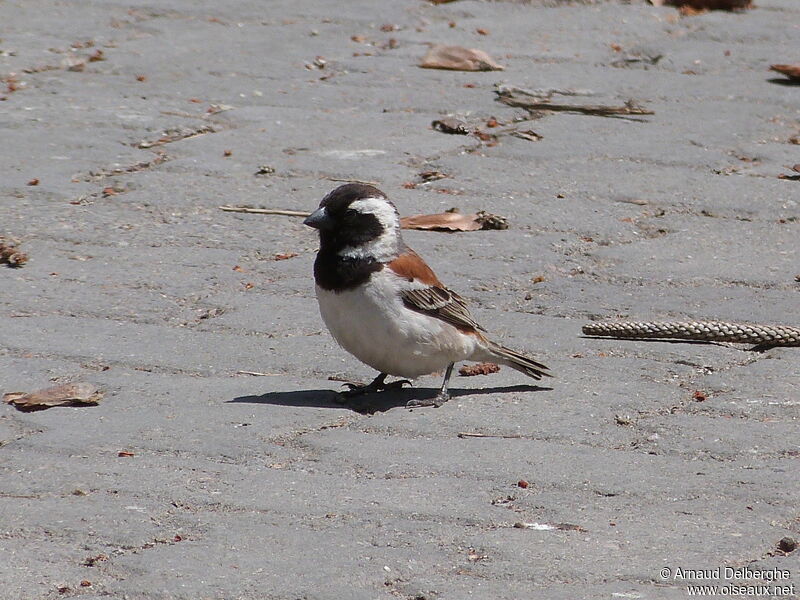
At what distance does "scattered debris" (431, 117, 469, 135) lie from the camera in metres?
6.71

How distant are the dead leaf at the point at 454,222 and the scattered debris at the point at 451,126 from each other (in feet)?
3.46

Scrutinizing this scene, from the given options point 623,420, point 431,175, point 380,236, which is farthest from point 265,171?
point 623,420

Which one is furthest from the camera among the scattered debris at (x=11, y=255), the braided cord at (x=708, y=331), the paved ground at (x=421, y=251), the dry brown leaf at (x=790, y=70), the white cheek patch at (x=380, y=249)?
the dry brown leaf at (x=790, y=70)

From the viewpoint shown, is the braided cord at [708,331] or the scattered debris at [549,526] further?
the braided cord at [708,331]

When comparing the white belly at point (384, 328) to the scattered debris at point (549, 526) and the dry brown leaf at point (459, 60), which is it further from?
the dry brown leaf at point (459, 60)

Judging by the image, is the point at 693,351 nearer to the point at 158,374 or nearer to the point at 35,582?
the point at 158,374

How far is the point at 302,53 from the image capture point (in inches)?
312

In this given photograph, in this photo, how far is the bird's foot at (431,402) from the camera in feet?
14.2

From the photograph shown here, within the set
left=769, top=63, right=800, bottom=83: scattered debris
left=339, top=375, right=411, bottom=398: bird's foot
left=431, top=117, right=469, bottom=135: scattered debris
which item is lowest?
left=339, top=375, right=411, bottom=398: bird's foot

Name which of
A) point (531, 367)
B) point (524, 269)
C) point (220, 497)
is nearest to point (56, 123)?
point (524, 269)

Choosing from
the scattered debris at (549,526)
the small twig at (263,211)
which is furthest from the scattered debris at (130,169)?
the scattered debris at (549,526)

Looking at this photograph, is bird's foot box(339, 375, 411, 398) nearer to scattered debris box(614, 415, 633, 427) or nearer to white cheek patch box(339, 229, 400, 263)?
white cheek patch box(339, 229, 400, 263)

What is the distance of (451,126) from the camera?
6.73 m

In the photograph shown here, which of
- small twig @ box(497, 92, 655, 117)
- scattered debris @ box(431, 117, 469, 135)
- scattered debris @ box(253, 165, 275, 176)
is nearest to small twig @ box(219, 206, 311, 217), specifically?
scattered debris @ box(253, 165, 275, 176)
